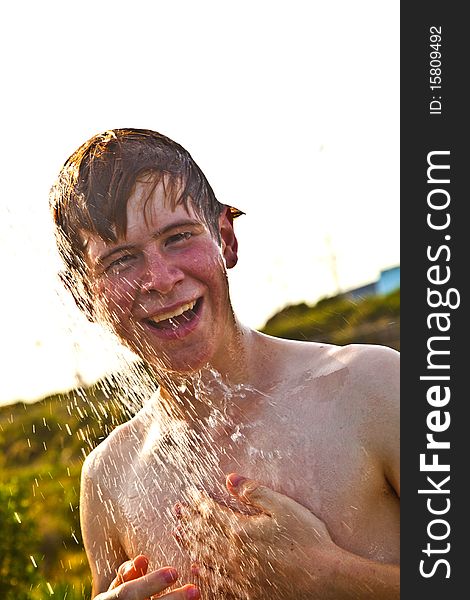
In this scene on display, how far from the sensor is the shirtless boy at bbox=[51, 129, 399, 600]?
7.30 ft

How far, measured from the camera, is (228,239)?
258 centimetres

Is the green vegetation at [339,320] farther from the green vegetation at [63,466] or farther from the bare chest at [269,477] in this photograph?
the bare chest at [269,477]

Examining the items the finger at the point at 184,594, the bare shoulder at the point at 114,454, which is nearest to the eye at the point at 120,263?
the bare shoulder at the point at 114,454

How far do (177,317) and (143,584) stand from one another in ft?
2.22

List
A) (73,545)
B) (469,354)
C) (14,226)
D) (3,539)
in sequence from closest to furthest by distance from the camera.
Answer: (469,354)
(14,226)
(3,539)
(73,545)

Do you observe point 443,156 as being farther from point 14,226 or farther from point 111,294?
point 14,226

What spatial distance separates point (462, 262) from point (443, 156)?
268 millimetres

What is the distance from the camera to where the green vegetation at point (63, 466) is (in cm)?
375

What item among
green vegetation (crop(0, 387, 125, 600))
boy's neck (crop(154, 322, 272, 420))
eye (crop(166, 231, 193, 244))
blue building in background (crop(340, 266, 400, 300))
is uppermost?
eye (crop(166, 231, 193, 244))

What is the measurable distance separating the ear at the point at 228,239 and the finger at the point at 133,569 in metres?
0.81

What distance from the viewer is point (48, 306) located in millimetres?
3141

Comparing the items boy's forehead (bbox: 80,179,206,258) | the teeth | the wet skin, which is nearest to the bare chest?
the wet skin

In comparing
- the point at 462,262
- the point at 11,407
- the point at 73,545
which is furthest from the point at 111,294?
the point at 73,545

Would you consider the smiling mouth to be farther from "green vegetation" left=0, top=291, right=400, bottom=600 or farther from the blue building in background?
the blue building in background
